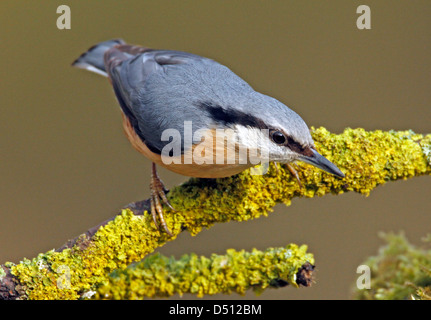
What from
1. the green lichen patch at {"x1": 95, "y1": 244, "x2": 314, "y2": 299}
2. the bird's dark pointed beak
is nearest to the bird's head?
the bird's dark pointed beak

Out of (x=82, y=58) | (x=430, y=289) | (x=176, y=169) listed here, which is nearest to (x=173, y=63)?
(x=176, y=169)

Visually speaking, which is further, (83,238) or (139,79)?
(139,79)

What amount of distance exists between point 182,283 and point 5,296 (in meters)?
0.81

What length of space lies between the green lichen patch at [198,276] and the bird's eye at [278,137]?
1.68 feet

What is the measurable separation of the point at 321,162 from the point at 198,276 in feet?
2.71

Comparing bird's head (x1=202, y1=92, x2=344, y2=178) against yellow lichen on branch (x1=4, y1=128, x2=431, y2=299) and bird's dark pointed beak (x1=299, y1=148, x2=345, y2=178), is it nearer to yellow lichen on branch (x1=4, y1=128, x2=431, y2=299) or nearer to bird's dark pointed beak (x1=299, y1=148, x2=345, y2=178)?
bird's dark pointed beak (x1=299, y1=148, x2=345, y2=178)

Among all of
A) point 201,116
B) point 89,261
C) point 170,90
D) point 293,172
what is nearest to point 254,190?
point 293,172

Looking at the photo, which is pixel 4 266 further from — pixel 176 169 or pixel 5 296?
pixel 176 169

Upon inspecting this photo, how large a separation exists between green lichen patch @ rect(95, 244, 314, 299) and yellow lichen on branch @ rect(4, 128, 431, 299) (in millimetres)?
72

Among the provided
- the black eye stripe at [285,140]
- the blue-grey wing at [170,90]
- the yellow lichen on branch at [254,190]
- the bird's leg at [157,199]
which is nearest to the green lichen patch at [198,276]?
the yellow lichen on branch at [254,190]

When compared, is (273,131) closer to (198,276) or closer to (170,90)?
(170,90)

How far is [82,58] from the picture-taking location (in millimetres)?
3832

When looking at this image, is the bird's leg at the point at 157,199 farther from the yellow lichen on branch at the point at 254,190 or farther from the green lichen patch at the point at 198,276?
the green lichen patch at the point at 198,276

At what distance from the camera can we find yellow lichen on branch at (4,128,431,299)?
236cm
